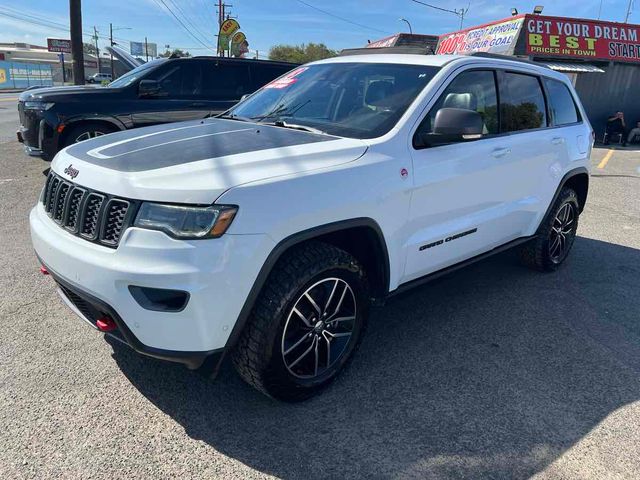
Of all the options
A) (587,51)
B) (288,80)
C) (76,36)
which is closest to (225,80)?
(288,80)

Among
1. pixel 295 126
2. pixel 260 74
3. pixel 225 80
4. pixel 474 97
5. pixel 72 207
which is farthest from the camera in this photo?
pixel 260 74

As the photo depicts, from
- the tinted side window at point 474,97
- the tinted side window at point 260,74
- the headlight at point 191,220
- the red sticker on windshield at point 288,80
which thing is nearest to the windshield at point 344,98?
the red sticker on windshield at point 288,80

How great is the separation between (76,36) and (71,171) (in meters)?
15.2

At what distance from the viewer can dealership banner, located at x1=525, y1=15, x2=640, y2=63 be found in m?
19.4

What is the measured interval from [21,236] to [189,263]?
13.1 feet

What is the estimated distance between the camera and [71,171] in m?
2.75

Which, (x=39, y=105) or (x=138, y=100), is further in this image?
(x=138, y=100)

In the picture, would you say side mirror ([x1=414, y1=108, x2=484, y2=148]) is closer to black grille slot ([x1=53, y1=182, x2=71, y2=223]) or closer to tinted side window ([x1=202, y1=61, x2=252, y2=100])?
black grille slot ([x1=53, y1=182, x2=71, y2=223])

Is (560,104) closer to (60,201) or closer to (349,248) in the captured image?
(349,248)

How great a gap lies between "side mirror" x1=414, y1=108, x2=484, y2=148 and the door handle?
606 millimetres

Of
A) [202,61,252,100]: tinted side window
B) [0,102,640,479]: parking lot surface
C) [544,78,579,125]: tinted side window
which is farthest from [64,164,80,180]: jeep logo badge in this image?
[202,61,252,100]: tinted side window

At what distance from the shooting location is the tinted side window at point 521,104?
402 centimetres

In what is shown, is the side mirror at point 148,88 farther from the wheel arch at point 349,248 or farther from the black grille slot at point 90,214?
the wheel arch at point 349,248

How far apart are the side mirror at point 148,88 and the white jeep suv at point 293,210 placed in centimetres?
405
